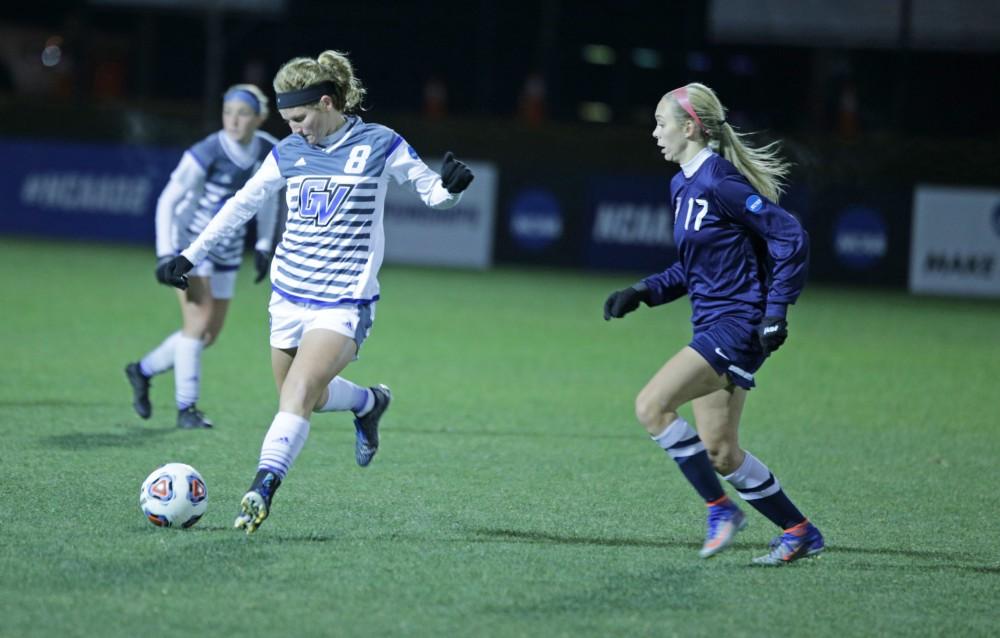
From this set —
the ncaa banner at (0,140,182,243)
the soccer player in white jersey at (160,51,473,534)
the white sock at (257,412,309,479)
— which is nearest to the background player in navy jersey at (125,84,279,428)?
the soccer player in white jersey at (160,51,473,534)

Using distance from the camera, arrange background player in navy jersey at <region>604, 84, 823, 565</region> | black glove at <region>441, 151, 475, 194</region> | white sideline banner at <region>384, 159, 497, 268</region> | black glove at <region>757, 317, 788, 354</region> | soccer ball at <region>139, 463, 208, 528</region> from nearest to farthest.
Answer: black glove at <region>757, 317, 788, 354</region> → background player in navy jersey at <region>604, 84, 823, 565</region> → soccer ball at <region>139, 463, 208, 528</region> → black glove at <region>441, 151, 475, 194</region> → white sideline banner at <region>384, 159, 497, 268</region>

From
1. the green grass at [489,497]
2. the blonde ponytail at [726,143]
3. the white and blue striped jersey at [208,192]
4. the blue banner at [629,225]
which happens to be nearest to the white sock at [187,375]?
the green grass at [489,497]

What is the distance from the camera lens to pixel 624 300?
611cm

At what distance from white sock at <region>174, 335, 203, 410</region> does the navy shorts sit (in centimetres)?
411

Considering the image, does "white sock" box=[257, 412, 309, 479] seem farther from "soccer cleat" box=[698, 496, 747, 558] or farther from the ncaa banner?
the ncaa banner

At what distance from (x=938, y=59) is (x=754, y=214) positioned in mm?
25957

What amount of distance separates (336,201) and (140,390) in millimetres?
3392

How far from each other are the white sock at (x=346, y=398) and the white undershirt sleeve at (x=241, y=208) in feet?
2.76

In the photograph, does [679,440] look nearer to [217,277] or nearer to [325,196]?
[325,196]

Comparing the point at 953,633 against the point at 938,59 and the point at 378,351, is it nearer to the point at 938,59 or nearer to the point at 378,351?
the point at 378,351

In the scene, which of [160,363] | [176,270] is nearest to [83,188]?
[160,363]

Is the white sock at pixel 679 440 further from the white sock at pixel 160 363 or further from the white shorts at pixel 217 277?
the white sock at pixel 160 363

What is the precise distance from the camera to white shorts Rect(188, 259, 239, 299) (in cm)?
892

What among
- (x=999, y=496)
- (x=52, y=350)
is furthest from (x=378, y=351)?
(x=999, y=496)
